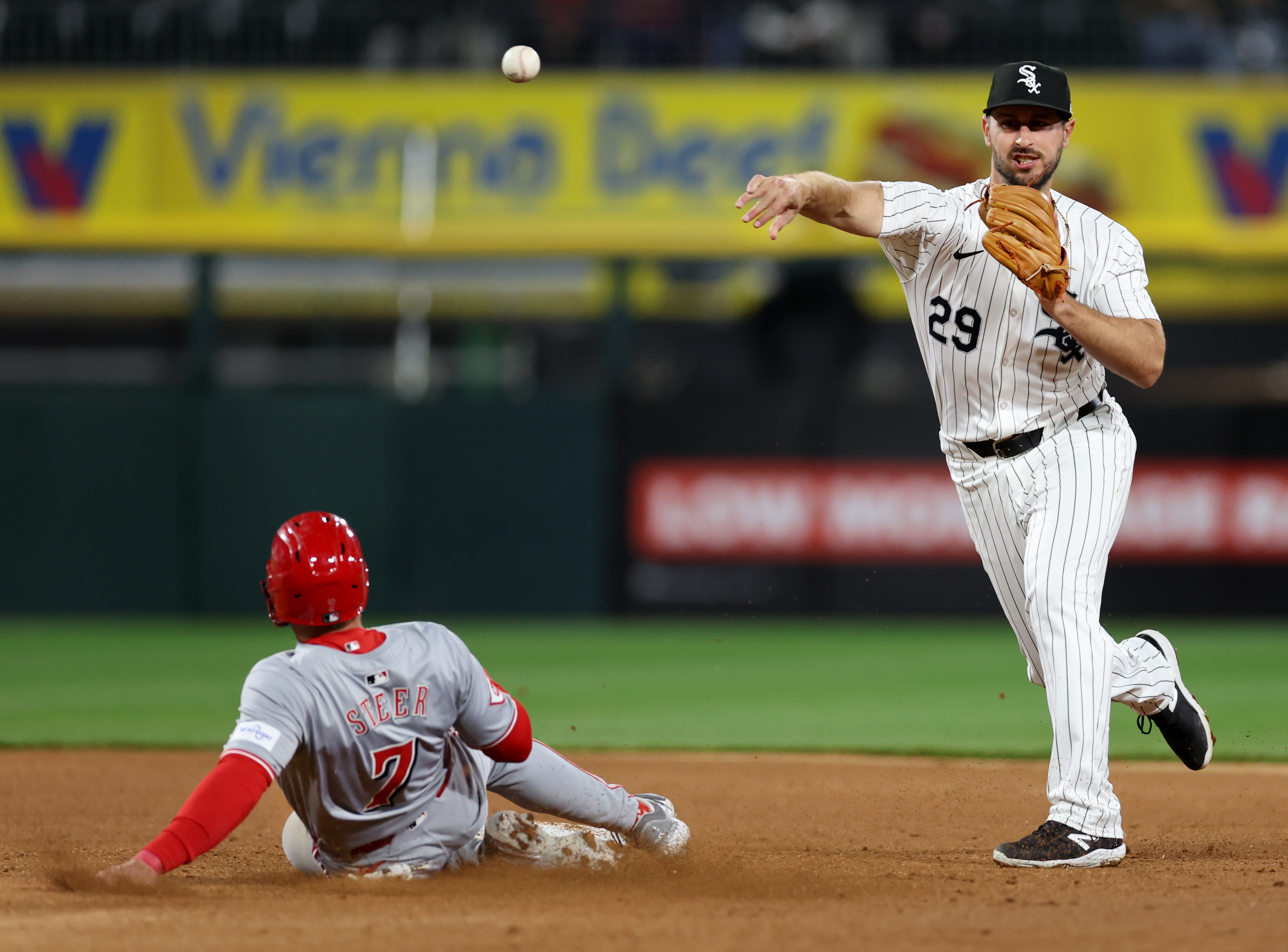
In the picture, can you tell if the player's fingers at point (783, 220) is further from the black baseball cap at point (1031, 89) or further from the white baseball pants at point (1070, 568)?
the white baseball pants at point (1070, 568)

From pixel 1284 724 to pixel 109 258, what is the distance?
916 cm

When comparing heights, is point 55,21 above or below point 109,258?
above

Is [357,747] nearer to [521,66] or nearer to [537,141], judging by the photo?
[521,66]

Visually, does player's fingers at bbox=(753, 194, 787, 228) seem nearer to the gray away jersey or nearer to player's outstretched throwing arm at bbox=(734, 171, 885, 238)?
player's outstretched throwing arm at bbox=(734, 171, 885, 238)

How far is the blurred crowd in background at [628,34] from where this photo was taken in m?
13.2

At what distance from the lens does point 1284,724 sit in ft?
22.1

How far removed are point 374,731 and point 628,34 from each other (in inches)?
426

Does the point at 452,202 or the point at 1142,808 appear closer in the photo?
the point at 1142,808

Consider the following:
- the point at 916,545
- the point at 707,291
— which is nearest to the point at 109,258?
the point at 707,291

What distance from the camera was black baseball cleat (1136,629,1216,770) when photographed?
4270 millimetres

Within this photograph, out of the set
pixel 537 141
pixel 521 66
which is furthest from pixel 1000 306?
pixel 537 141

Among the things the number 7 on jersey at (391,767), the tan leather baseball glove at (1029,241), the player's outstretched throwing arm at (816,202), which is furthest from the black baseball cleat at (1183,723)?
the number 7 on jersey at (391,767)

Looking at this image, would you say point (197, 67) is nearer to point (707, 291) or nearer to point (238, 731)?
point (707, 291)

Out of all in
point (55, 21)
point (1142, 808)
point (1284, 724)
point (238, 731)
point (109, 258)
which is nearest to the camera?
point (238, 731)
